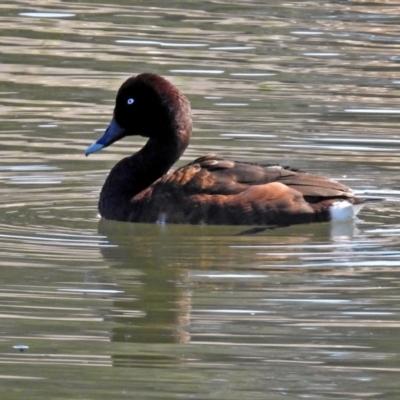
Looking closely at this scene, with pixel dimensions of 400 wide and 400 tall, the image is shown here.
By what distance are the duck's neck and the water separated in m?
0.16

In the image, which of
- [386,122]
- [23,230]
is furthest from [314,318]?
[386,122]

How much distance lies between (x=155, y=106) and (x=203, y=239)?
150cm

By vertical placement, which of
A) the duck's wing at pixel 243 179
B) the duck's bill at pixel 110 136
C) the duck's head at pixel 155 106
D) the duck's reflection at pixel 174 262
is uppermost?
the duck's head at pixel 155 106

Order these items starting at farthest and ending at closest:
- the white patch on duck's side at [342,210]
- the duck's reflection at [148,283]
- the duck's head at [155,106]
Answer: the duck's head at [155,106]
the white patch on duck's side at [342,210]
the duck's reflection at [148,283]

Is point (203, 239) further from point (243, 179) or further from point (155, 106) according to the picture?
point (155, 106)

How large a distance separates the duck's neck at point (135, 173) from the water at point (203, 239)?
16 cm

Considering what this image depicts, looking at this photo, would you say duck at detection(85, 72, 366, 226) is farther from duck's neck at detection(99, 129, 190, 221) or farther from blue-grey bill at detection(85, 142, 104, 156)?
blue-grey bill at detection(85, 142, 104, 156)

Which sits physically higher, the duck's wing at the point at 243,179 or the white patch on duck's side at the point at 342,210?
the duck's wing at the point at 243,179

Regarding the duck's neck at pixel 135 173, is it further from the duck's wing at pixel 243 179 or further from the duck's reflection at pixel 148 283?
the duck's wing at pixel 243 179

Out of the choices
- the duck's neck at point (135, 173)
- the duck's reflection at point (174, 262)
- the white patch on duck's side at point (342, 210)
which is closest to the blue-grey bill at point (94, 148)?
the duck's neck at point (135, 173)

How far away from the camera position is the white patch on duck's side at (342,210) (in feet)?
30.9

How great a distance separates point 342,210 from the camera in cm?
942

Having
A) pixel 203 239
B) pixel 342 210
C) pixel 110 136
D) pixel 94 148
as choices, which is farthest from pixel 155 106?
pixel 342 210

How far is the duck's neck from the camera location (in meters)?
9.74
